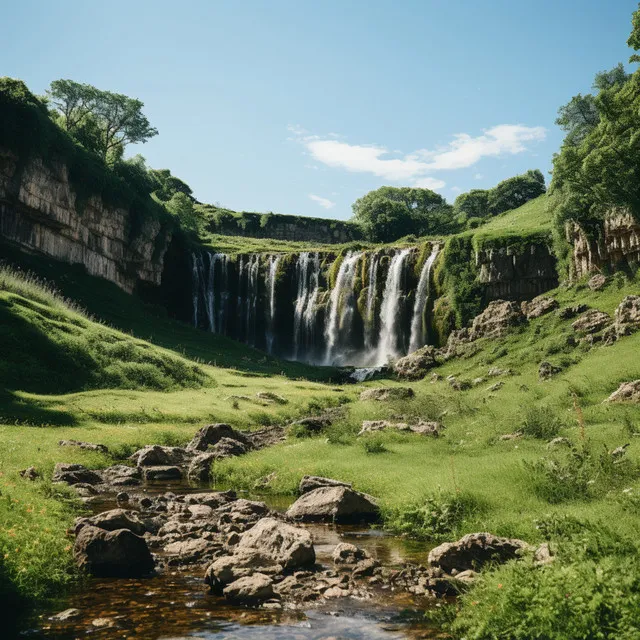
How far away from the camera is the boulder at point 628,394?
70.8ft

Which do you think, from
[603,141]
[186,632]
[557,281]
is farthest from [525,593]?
[557,281]

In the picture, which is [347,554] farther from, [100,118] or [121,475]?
[100,118]

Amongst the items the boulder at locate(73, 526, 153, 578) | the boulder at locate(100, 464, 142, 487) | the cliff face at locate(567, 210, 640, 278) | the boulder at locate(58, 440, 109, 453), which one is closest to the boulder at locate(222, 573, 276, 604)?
the boulder at locate(73, 526, 153, 578)

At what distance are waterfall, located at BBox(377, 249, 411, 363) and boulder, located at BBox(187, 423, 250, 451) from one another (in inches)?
1526

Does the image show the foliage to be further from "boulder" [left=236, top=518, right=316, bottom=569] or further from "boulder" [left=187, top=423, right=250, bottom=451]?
"boulder" [left=236, top=518, right=316, bottom=569]

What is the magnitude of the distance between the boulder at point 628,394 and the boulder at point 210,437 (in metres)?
14.6

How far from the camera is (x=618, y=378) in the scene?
85.8 ft

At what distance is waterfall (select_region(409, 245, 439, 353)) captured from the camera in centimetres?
6209

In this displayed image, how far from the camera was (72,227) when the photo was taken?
6012 centimetres

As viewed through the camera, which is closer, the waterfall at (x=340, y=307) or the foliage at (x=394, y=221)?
the waterfall at (x=340, y=307)

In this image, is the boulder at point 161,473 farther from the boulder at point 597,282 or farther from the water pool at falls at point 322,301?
the water pool at falls at point 322,301

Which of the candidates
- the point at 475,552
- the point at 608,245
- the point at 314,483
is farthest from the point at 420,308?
the point at 475,552

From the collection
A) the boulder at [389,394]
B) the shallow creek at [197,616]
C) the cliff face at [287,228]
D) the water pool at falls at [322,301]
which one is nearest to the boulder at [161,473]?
the shallow creek at [197,616]

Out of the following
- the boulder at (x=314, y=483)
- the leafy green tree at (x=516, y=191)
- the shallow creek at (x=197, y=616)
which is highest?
the leafy green tree at (x=516, y=191)
